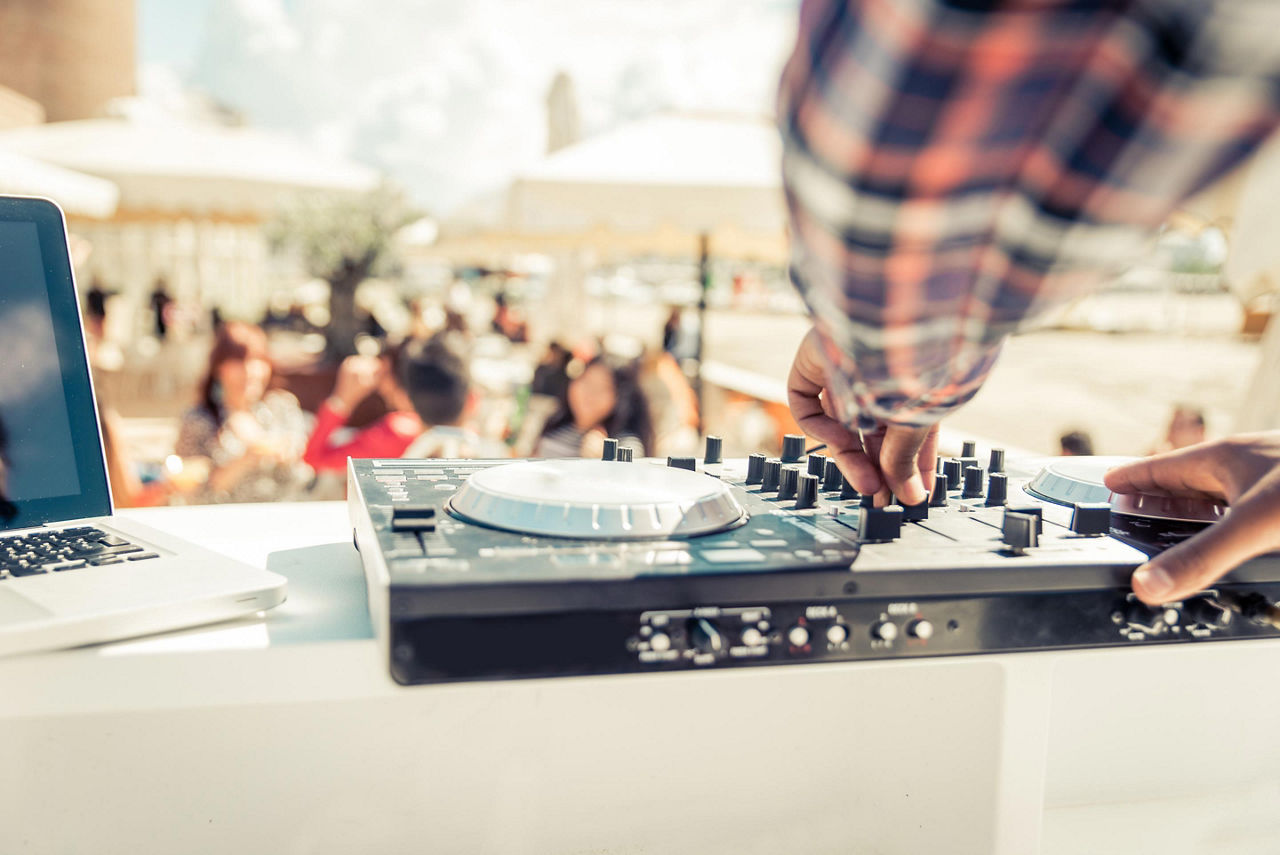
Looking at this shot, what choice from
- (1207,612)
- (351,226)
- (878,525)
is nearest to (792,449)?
(878,525)

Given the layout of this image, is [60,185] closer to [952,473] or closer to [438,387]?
[438,387]

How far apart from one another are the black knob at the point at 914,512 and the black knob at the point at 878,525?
0.08m

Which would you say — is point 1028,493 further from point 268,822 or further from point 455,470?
point 268,822

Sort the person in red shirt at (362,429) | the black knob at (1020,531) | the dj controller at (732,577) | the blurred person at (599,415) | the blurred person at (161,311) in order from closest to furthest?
the dj controller at (732,577) → the black knob at (1020,531) → the person in red shirt at (362,429) → the blurred person at (599,415) → the blurred person at (161,311)

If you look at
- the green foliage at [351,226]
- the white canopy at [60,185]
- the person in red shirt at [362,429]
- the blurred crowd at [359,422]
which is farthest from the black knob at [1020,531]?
the green foliage at [351,226]

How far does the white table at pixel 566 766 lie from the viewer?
88cm

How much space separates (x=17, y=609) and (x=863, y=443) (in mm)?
720

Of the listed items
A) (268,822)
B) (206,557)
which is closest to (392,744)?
(268,822)

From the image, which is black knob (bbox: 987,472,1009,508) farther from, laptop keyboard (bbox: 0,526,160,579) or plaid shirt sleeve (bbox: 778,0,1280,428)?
laptop keyboard (bbox: 0,526,160,579)

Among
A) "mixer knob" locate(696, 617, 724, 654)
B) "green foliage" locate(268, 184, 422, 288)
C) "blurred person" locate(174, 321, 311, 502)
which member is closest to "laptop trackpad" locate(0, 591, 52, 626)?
"mixer knob" locate(696, 617, 724, 654)

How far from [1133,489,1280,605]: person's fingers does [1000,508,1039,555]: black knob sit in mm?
80

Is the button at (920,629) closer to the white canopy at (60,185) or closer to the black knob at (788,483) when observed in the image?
the black knob at (788,483)

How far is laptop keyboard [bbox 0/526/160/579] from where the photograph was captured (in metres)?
0.79

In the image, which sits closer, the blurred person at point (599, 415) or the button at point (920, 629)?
the button at point (920, 629)
